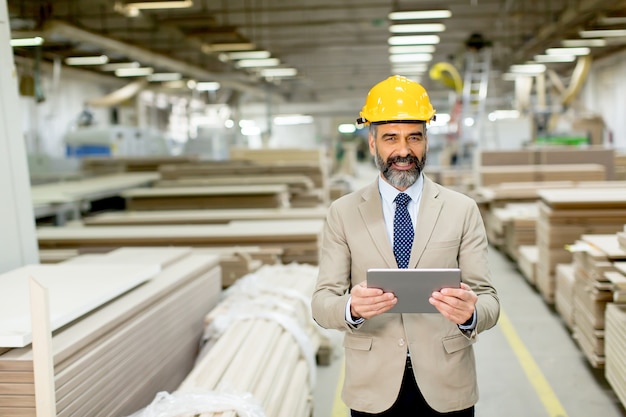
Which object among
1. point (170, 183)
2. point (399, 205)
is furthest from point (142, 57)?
point (399, 205)

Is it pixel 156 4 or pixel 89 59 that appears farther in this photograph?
pixel 89 59

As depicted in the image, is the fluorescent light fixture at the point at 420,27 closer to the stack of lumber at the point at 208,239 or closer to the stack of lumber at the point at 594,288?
the stack of lumber at the point at 208,239

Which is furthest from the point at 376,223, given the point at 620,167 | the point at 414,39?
the point at 620,167

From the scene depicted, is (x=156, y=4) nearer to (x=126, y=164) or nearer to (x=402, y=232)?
(x=126, y=164)

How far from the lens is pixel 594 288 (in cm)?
533

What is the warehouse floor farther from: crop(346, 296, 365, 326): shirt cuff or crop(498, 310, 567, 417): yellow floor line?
crop(346, 296, 365, 326): shirt cuff

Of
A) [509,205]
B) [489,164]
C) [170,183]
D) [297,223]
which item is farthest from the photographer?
[489,164]

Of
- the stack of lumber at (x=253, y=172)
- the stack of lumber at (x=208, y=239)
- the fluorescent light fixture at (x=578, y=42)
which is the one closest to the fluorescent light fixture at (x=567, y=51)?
the fluorescent light fixture at (x=578, y=42)

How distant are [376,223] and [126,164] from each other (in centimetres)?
1463

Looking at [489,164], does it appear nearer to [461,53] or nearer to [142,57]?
[461,53]

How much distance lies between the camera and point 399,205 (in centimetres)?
263

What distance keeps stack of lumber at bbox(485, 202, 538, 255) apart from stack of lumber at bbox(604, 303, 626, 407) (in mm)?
4978

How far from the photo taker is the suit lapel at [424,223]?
8.27 feet

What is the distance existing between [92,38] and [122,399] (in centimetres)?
993
